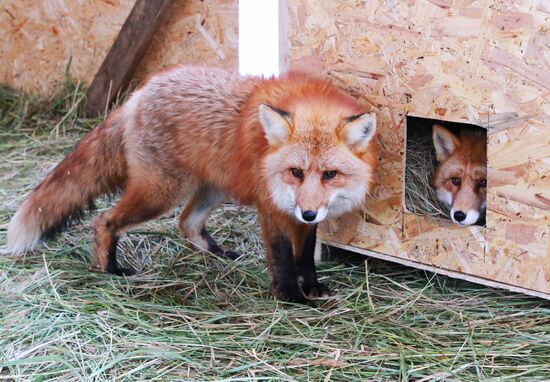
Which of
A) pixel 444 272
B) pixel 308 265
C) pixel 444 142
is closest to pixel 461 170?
pixel 444 142

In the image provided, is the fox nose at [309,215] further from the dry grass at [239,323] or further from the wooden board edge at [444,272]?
the wooden board edge at [444,272]

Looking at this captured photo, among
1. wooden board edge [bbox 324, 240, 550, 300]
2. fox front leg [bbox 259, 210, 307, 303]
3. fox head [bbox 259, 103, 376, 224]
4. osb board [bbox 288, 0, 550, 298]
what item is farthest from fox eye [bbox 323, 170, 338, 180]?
wooden board edge [bbox 324, 240, 550, 300]

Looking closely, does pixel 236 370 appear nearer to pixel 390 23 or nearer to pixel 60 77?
pixel 390 23

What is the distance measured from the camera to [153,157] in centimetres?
423

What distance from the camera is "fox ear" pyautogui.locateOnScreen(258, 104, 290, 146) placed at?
3670 millimetres

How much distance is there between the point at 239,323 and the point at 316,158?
2.55ft

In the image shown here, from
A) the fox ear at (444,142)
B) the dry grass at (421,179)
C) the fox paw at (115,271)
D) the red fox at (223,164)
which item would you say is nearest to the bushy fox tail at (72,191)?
the red fox at (223,164)

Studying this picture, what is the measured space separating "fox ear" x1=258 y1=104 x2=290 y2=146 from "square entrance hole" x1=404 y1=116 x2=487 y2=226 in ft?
2.45

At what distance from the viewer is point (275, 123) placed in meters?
3.70

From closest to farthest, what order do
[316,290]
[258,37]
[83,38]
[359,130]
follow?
[359,130] → [316,290] → [258,37] → [83,38]

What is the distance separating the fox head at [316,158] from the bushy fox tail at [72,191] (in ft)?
3.22

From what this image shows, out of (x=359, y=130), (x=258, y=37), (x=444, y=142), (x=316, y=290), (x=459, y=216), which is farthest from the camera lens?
(x=258, y=37)

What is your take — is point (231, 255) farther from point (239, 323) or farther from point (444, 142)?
point (444, 142)

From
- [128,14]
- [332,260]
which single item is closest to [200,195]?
[332,260]
